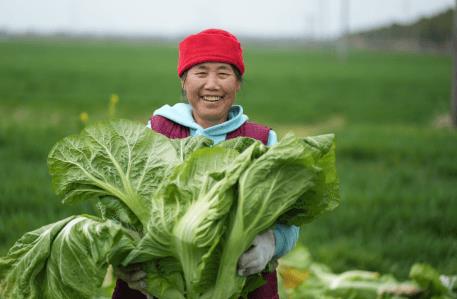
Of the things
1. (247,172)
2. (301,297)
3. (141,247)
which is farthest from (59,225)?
(301,297)

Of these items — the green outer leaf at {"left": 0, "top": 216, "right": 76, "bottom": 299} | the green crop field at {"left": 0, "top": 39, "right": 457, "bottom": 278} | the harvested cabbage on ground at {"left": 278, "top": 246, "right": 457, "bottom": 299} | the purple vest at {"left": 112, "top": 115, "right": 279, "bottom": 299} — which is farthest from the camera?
the green crop field at {"left": 0, "top": 39, "right": 457, "bottom": 278}

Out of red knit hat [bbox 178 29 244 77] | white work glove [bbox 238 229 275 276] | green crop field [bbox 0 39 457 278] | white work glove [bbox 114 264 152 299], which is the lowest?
green crop field [bbox 0 39 457 278]

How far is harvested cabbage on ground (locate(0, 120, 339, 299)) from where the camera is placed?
1.75 m

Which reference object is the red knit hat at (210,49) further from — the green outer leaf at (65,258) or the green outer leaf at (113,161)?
the green outer leaf at (65,258)

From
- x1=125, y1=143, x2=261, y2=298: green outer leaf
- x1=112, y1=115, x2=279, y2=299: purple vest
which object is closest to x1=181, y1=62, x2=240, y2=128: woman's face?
x1=112, y1=115, x2=279, y2=299: purple vest

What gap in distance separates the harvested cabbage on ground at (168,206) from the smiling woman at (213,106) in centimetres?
20

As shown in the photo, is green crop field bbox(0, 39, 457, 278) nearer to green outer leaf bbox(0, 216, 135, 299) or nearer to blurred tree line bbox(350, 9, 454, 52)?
green outer leaf bbox(0, 216, 135, 299)

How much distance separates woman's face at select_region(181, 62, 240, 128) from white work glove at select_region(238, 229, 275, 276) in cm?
56

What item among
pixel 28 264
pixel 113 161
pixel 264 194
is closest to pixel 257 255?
pixel 264 194

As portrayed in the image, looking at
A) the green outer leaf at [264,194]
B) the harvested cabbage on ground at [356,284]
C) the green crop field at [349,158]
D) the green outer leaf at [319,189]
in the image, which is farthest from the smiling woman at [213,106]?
the harvested cabbage on ground at [356,284]

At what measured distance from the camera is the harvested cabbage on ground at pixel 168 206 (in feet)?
5.73

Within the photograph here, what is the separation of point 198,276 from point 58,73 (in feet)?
72.5

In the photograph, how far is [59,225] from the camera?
194 cm

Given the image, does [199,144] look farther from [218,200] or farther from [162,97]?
[162,97]
